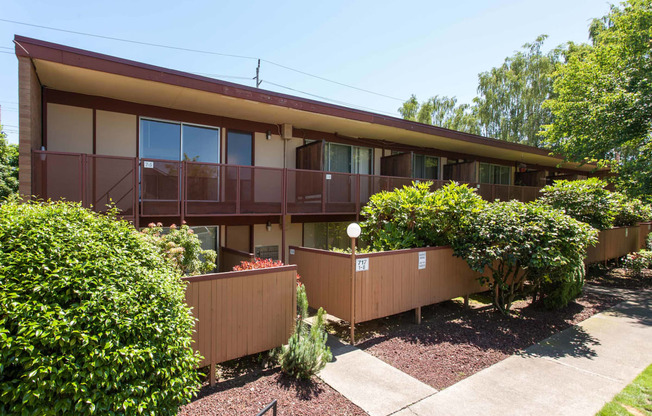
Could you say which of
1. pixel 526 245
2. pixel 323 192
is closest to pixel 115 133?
pixel 323 192

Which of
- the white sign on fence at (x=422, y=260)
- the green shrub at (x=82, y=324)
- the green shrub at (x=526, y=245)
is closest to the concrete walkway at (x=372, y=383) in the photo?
the green shrub at (x=82, y=324)

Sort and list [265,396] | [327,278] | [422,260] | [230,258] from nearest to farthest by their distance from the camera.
→ [265,396] → [327,278] → [422,260] → [230,258]

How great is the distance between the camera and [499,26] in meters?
11.8

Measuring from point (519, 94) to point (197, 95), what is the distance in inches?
1022

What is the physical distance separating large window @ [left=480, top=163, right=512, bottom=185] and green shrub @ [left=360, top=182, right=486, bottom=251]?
940 cm

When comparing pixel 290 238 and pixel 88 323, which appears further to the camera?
pixel 290 238

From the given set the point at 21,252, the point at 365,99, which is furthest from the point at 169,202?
the point at 365,99

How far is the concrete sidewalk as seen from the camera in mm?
3752

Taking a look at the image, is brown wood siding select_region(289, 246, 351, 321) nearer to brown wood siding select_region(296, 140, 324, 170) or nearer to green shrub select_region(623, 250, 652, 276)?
brown wood siding select_region(296, 140, 324, 170)

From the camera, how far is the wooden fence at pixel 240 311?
412 centimetres

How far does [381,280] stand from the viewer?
20.0ft

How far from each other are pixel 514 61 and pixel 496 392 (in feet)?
92.0

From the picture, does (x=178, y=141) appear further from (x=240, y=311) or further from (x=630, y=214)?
(x=630, y=214)

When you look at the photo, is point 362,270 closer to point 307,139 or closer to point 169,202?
point 169,202
